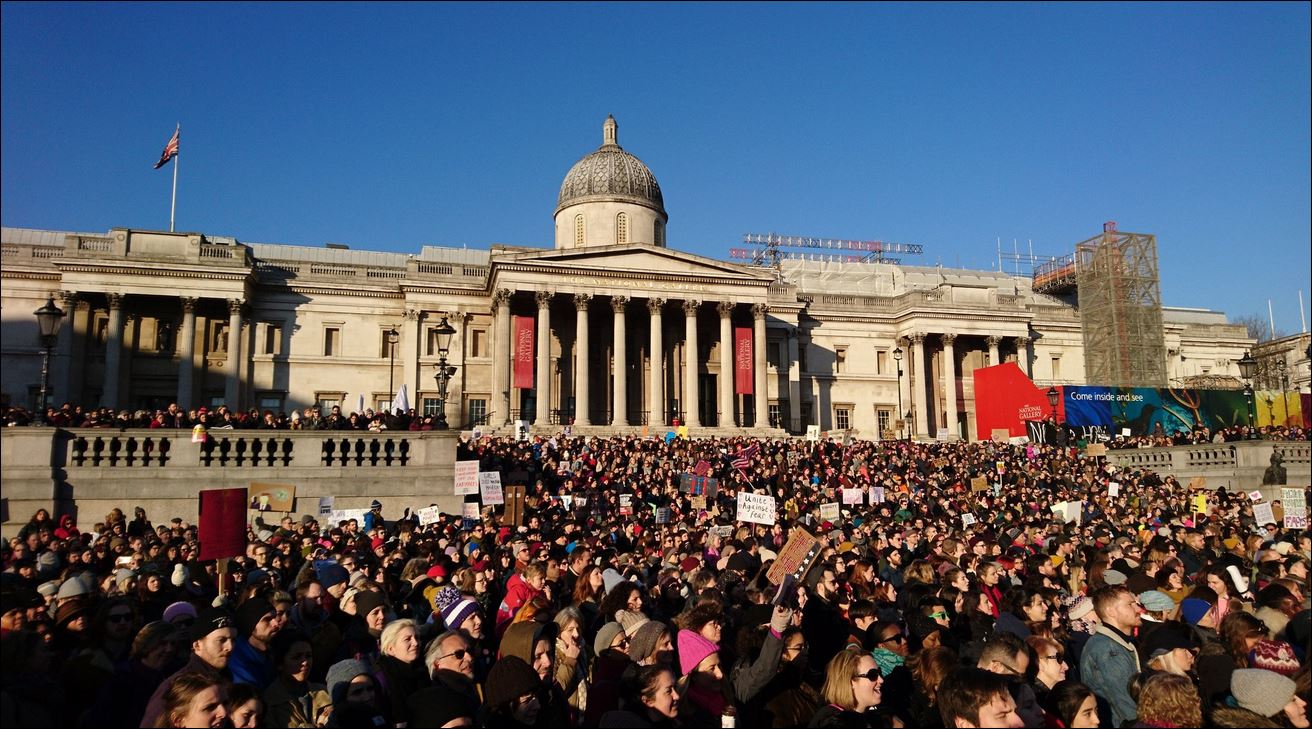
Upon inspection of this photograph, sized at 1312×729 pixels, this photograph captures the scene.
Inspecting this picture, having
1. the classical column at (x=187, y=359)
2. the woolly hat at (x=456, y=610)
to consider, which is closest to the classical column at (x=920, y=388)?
the classical column at (x=187, y=359)

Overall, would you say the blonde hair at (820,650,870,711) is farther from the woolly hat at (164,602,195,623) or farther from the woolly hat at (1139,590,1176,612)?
the woolly hat at (164,602,195,623)

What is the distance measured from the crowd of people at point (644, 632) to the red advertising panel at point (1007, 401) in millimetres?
35470

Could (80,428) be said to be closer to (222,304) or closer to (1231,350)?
(222,304)

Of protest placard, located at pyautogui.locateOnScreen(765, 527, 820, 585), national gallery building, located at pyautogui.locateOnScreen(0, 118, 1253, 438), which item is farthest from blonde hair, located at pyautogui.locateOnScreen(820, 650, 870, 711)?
national gallery building, located at pyautogui.locateOnScreen(0, 118, 1253, 438)

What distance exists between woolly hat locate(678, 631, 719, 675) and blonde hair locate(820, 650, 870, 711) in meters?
0.83

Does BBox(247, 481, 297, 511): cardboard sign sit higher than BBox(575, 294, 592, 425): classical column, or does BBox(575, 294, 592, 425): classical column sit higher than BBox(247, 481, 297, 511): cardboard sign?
BBox(575, 294, 592, 425): classical column

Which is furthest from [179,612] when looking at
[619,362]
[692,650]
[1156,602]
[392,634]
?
[619,362]

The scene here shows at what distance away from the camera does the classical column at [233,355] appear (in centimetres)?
4775

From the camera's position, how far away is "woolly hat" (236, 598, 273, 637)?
23.2ft

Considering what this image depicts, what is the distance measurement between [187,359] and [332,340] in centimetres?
756

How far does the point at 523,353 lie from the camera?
4772cm

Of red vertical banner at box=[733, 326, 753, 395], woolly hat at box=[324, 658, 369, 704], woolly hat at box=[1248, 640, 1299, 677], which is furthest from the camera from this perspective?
red vertical banner at box=[733, 326, 753, 395]

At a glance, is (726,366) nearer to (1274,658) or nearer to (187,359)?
(187,359)

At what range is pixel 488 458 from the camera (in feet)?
88.6
